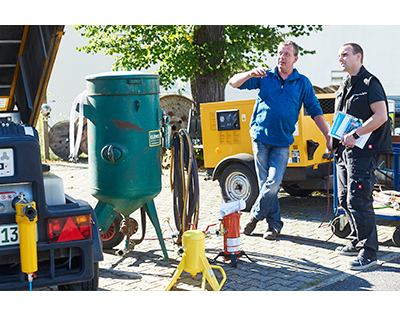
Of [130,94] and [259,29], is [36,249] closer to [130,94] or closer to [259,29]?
[130,94]

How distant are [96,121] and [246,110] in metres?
3.27

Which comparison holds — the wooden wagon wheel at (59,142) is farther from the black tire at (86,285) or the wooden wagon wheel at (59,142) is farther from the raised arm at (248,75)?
the black tire at (86,285)

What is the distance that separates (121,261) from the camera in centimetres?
555

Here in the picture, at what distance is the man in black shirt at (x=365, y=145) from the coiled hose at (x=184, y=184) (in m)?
1.56

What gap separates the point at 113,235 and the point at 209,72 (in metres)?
7.26

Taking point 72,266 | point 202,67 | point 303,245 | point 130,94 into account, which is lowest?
point 303,245

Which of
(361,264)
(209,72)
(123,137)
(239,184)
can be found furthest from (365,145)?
(209,72)

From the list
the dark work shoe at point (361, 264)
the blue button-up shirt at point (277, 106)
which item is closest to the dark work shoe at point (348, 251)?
the dark work shoe at point (361, 264)

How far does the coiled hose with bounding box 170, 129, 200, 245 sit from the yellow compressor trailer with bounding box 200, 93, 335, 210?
2.23 metres

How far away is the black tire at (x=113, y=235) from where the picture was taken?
588 cm

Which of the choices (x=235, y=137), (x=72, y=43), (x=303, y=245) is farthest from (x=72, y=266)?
(x=72, y=43)

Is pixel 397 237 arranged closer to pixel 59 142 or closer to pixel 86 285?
pixel 86 285

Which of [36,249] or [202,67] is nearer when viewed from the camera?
[36,249]

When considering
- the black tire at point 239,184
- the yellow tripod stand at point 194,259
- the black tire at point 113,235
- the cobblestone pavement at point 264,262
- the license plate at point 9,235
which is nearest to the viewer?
the license plate at point 9,235
